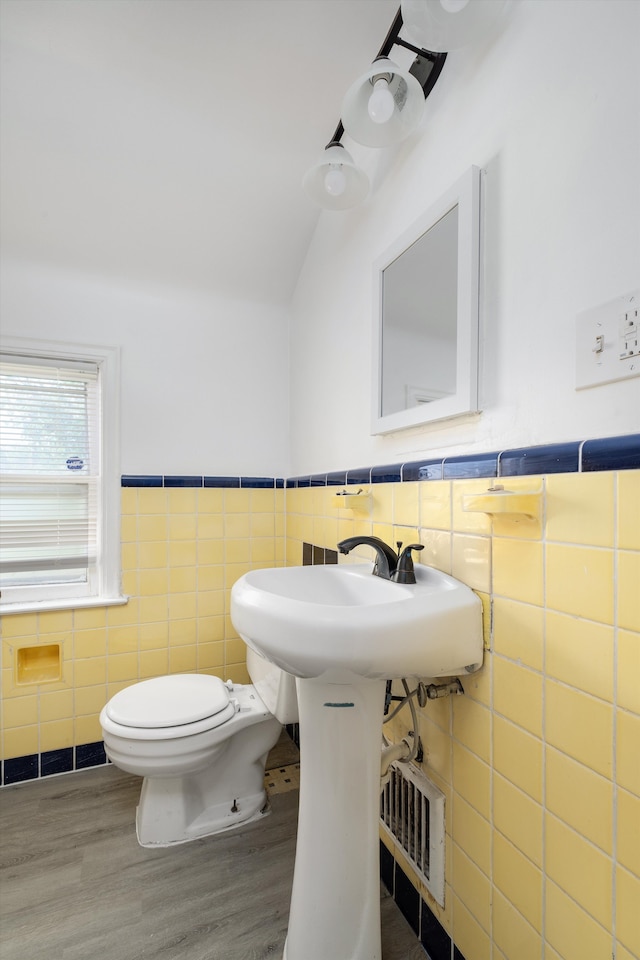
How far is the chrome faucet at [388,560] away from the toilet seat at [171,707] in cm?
77

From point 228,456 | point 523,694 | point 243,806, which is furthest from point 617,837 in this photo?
point 228,456

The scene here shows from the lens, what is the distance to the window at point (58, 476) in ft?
6.22

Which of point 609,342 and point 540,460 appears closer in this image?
point 609,342

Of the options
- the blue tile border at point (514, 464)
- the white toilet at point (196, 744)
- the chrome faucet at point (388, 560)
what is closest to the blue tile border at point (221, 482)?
the blue tile border at point (514, 464)

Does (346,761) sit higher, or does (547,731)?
(547,731)

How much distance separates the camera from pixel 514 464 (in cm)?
90

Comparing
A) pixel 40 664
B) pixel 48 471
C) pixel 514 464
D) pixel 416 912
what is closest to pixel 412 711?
pixel 416 912

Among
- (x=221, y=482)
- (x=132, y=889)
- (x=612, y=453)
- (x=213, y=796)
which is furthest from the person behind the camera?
(x=221, y=482)

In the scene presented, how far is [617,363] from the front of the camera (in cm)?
73

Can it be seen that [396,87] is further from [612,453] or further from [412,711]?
[412,711]

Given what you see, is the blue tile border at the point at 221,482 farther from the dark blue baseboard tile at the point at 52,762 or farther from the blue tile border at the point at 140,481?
the dark blue baseboard tile at the point at 52,762

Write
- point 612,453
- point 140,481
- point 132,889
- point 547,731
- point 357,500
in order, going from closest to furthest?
point 612,453 < point 547,731 < point 132,889 < point 357,500 < point 140,481

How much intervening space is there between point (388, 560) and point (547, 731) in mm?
470

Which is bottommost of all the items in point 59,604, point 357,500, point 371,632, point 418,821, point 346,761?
point 418,821
